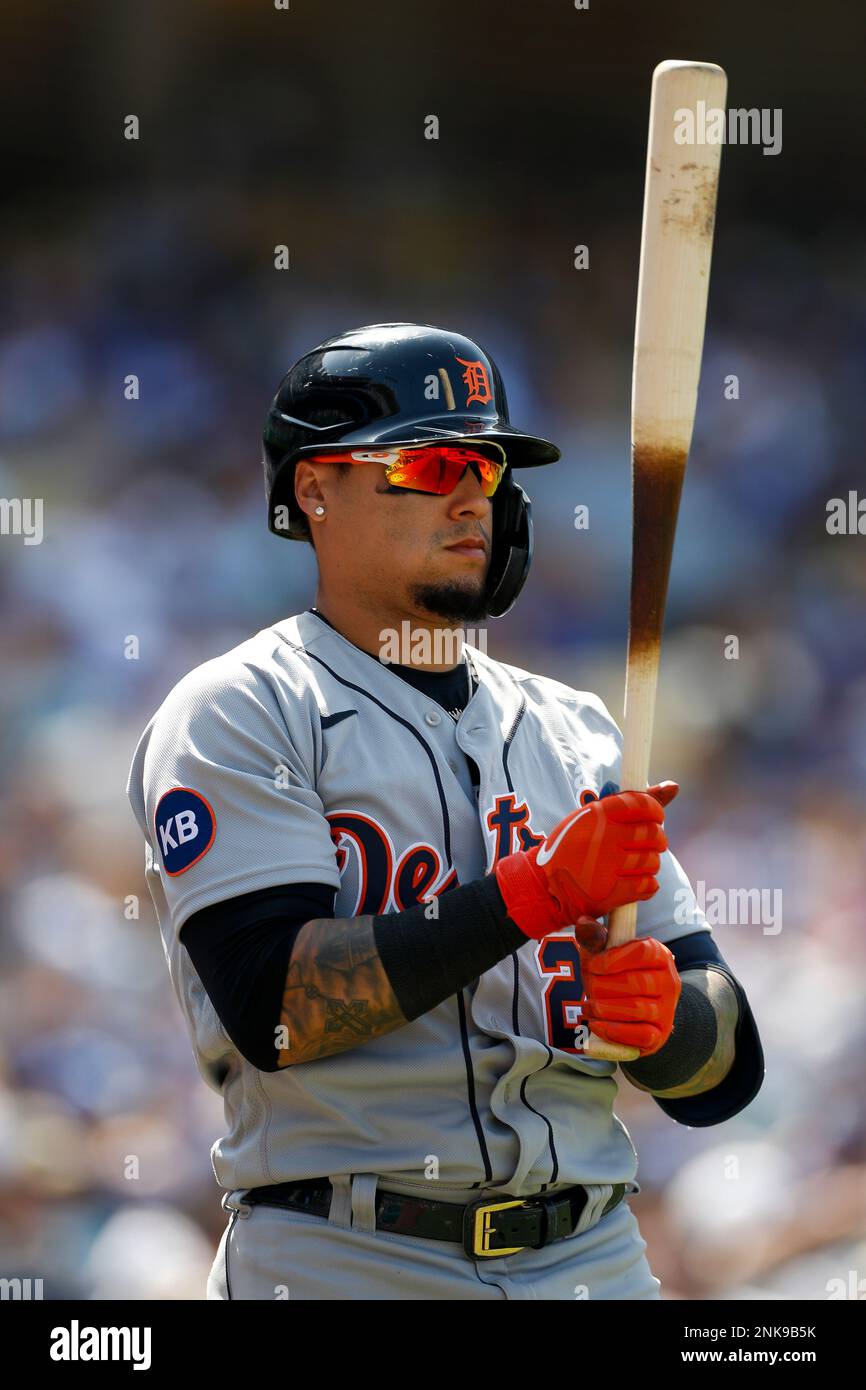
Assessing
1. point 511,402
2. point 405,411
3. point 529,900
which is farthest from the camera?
point 511,402

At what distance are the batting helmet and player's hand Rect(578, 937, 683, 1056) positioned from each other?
516 mm

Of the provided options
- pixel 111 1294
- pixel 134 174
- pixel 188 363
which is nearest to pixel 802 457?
pixel 188 363

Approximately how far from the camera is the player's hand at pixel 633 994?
1.50 metres

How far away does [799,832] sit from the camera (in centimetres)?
395

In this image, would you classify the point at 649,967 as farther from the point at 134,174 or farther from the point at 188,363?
the point at 134,174

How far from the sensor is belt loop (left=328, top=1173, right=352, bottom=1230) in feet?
4.92

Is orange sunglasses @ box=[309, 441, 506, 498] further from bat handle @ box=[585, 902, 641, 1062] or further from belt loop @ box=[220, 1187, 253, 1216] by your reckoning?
belt loop @ box=[220, 1187, 253, 1216]

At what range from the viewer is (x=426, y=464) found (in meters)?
1.80

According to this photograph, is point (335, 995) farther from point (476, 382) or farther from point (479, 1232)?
point (476, 382)

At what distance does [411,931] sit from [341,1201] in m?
0.29

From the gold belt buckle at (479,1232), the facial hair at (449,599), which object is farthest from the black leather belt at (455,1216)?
the facial hair at (449,599)

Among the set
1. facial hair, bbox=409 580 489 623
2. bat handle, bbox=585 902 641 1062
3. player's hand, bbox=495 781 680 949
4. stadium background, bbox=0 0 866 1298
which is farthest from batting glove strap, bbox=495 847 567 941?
stadium background, bbox=0 0 866 1298

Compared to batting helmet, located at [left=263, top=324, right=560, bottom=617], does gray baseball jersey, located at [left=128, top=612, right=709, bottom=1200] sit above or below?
below

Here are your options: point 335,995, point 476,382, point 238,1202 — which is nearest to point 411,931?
point 335,995
